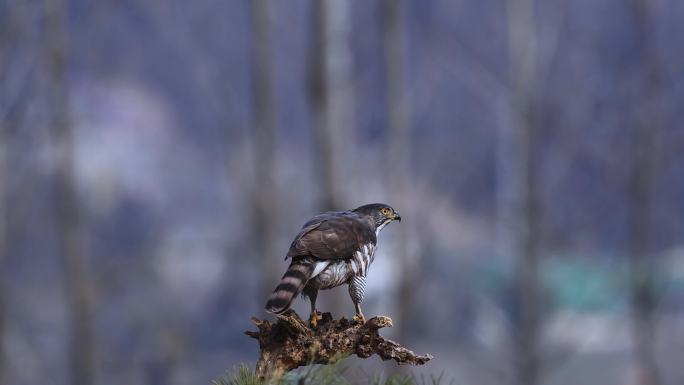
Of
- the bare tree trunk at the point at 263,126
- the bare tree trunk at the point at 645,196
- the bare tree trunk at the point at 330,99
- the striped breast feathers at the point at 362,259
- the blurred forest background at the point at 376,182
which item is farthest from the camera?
the blurred forest background at the point at 376,182

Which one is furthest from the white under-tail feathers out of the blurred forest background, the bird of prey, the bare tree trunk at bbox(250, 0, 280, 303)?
the blurred forest background

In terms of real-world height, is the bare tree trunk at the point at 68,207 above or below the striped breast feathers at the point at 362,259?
above

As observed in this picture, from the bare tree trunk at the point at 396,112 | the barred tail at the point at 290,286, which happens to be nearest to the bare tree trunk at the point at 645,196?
the bare tree trunk at the point at 396,112

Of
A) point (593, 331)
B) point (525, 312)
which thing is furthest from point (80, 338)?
point (593, 331)

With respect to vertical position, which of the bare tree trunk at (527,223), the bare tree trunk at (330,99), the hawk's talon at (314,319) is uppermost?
the bare tree trunk at (527,223)

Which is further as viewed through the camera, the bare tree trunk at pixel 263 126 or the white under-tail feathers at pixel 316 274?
the bare tree trunk at pixel 263 126

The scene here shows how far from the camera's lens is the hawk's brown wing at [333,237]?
3098 millimetres

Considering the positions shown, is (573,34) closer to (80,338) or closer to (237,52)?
(237,52)

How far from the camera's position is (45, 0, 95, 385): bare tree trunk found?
589 inches

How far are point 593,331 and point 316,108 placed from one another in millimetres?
13334

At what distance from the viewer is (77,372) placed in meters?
15.6

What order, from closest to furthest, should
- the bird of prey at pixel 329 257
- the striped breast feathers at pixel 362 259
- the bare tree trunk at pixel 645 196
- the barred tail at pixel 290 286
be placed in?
1. the barred tail at pixel 290 286
2. the bird of prey at pixel 329 257
3. the striped breast feathers at pixel 362 259
4. the bare tree trunk at pixel 645 196

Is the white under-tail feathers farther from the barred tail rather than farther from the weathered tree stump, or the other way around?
the weathered tree stump

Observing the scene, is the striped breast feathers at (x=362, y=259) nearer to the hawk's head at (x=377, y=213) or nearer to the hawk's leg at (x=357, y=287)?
the hawk's leg at (x=357, y=287)
